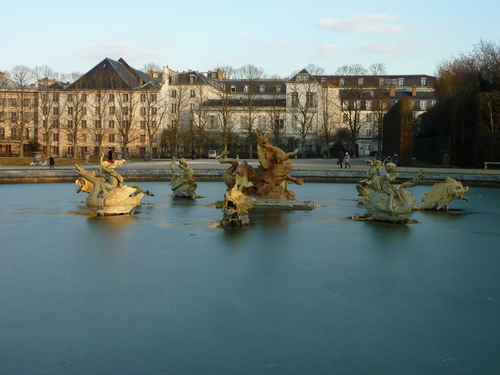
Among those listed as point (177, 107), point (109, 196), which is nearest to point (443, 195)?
point (109, 196)

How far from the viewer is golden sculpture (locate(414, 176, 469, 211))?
17969 mm

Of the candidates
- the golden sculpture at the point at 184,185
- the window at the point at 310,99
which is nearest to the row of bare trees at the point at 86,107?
the window at the point at 310,99

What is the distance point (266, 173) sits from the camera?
18.2 metres

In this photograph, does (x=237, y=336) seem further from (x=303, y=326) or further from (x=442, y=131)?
(x=442, y=131)

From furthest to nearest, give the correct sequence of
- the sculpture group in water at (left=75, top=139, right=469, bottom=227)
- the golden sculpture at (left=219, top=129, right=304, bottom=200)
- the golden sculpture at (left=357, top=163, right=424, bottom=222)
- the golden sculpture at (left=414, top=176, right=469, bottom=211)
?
the golden sculpture at (left=414, top=176, right=469, bottom=211)
the golden sculpture at (left=219, top=129, right=304, bottom=200)
the golden sculpture at (left=357, top=163, right=424, bottom=222)
the sculpture group in water at (left=75, top=139, right=469, bottom=227)

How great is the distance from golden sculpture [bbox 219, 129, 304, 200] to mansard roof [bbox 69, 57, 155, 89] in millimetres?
58470

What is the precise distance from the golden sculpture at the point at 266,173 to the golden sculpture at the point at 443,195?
4244mm

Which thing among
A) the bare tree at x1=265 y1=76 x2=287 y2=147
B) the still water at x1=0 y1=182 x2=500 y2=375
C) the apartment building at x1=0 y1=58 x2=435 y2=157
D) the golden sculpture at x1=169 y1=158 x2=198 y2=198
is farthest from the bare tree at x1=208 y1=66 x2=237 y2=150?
the still water at x1=0 y1=182 x2=500 y2=375

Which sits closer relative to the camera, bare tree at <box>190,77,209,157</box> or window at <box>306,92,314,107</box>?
window at <box>306,92,314,107</box>

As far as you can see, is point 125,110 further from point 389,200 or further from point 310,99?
point 389,200

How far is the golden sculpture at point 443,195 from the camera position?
1797 cm

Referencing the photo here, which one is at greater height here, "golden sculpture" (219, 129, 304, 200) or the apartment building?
the apartment building

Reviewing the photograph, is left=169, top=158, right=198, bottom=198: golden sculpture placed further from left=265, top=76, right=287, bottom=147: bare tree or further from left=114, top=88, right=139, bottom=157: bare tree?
left=114, top=88, right=139, bottom=157: bare tree

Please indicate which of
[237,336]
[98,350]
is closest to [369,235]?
[237,336]
